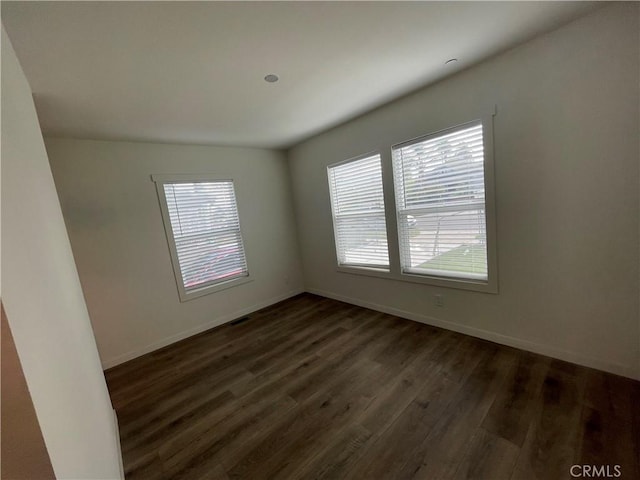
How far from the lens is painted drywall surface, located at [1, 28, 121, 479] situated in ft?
2.03

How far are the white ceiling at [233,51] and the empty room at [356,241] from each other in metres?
0.02

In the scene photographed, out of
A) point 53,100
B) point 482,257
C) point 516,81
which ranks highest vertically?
point 53,100

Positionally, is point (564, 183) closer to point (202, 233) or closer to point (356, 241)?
point (356, 241)

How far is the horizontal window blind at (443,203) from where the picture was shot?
229 centimetres

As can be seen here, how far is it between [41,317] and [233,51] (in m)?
1.66

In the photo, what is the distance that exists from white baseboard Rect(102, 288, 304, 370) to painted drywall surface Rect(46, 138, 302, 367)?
0.4 inches

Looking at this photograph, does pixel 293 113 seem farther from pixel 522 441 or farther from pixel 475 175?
pixel 522 441

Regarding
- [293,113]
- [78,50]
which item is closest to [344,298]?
[293,113]

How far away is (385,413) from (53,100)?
3314mm

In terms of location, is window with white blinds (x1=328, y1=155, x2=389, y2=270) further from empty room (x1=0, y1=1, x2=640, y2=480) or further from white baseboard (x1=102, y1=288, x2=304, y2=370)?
white baseboard (x1=102, y1=288, x2=304, y2=370)

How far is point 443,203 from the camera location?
251 cm

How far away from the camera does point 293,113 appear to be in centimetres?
265

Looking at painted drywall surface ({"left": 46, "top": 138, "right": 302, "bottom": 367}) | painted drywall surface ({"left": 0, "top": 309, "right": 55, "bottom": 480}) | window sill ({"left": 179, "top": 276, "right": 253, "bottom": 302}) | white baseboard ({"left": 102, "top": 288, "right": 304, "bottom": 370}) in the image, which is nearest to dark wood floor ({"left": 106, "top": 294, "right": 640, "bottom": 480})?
white baseboard ({"left": 102, "top": 288, "right": 304, "bottom": 370})

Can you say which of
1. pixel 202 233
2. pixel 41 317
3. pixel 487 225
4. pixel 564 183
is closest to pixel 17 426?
pixel 41 317
